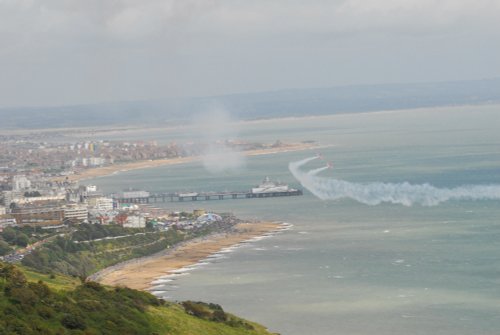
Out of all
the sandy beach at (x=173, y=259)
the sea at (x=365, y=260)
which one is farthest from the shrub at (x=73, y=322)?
the sandy beach at (x=173, y=259)

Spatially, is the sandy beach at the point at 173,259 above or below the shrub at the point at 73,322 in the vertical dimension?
below

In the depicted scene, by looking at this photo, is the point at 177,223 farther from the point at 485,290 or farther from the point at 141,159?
the point at 141,159

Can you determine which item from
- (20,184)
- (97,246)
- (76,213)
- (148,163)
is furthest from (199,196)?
(148,163)

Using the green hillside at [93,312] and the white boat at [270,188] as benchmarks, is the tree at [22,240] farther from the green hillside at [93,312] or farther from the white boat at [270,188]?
the white boat at [270,188]

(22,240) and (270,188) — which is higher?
(270,188)

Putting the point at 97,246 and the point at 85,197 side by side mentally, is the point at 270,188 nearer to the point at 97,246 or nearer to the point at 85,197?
the point at 85,197

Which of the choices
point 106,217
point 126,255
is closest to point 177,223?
point 106,217

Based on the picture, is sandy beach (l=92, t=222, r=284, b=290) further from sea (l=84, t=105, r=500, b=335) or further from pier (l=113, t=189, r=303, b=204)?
pier (l=113, t=189, r=303, b=204)
